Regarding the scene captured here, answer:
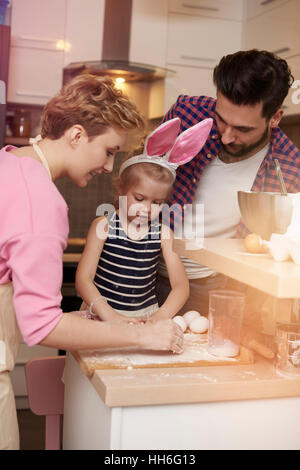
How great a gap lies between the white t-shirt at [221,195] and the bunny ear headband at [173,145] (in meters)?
0.15

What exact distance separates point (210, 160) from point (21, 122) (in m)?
1.81

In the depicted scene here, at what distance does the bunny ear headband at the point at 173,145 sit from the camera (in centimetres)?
145

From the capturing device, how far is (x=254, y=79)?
1389mm

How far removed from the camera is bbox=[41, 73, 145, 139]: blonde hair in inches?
44.9

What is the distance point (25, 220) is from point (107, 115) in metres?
0.30

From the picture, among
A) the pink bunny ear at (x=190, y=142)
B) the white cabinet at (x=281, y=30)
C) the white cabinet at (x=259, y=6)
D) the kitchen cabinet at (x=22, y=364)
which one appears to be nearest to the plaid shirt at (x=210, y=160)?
the pink bunny ear at (x=190, y=142)

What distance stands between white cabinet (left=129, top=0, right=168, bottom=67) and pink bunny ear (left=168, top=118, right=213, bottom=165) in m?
1.72

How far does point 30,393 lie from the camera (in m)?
1.46

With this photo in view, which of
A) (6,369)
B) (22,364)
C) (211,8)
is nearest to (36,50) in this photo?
(211,8)

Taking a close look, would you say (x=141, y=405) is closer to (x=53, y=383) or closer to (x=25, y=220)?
(x=25, y=220)

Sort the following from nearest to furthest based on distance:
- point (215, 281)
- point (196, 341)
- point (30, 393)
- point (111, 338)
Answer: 1. point (111, 338)
2. point (196, 341)
3. point (30, 393)
4. point (215, 281)

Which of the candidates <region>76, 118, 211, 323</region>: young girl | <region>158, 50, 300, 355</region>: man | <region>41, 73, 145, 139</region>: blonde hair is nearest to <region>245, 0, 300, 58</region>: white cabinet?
<region>158, 50, 300, 355</region>: man
